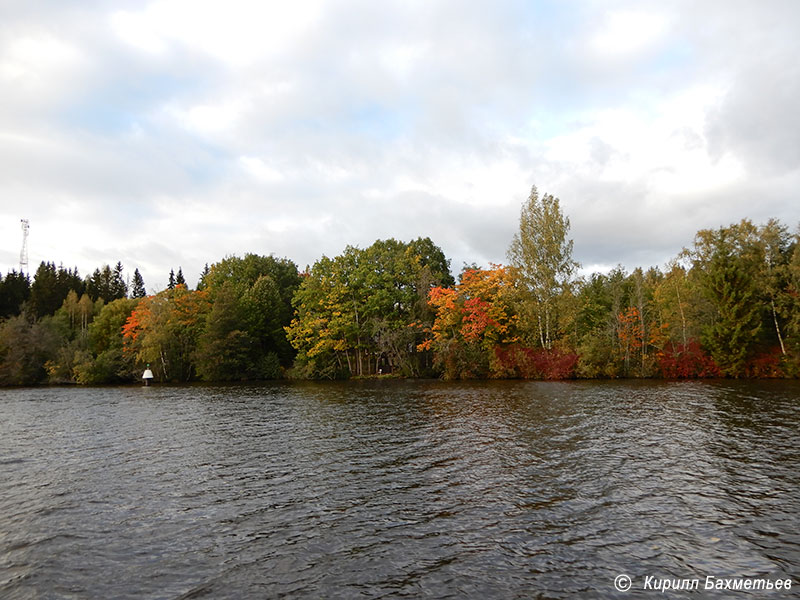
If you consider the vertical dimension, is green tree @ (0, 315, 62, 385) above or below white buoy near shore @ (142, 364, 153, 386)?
above

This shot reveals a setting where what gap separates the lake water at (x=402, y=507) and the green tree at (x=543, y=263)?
30.4 m

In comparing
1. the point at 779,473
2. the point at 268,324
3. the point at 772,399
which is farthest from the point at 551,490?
the point at 268,324

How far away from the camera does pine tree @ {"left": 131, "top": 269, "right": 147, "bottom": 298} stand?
138 m

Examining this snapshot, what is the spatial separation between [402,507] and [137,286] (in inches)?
5970

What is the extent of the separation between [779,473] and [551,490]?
259 inches

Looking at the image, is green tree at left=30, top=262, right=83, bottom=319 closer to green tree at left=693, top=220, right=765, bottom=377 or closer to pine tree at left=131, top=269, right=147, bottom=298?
pine tree at left=131, top=269, right=147, bottom=298

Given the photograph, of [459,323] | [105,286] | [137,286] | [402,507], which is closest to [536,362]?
[459,323]

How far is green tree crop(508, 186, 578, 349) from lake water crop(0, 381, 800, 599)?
30415 millimetres

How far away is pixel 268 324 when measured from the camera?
234 ft

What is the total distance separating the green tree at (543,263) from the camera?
173 feet

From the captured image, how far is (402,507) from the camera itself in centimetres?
1095

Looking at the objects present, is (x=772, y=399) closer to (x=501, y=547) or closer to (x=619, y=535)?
(x=619, y=535)

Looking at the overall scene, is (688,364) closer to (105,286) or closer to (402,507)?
(402,507)

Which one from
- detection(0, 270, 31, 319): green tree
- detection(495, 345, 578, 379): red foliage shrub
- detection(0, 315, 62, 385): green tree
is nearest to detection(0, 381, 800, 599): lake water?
detection(495, 345, 578, 379): red foliage shrub
